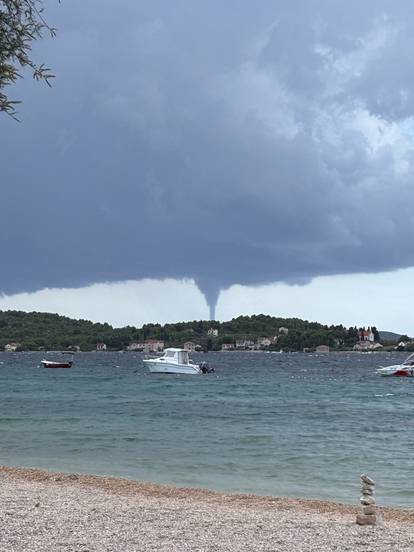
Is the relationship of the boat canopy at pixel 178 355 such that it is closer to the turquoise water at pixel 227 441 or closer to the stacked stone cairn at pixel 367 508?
the turquoise water at pixel 227 441

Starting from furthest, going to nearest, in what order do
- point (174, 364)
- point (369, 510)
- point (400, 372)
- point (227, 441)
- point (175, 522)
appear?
1. point (400, 372)
2. point (174, 364)
3. point (227, 441)
4. point (369, 510)
5. point (175, 522)

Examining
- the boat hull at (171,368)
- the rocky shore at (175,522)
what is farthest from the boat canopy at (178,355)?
the rocky shore at (175,522)

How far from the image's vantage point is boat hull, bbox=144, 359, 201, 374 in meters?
96.7

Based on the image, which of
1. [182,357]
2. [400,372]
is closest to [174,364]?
[182,357]

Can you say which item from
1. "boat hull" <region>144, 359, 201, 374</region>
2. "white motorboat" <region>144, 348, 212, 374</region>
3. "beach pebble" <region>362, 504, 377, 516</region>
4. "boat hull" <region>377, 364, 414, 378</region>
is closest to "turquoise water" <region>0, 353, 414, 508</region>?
"beach pebble" <region>362, 504, 377, 516</region>

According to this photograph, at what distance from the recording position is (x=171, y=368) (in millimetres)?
97000

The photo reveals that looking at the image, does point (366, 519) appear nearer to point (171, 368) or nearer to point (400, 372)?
point (171, 368)

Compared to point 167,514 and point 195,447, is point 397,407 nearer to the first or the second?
point 195,447

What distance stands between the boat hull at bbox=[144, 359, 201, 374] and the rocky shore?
78913 millimetres

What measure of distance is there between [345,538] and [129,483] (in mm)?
8360

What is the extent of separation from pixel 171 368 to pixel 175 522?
3337 inches

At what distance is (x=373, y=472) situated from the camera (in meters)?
22.8

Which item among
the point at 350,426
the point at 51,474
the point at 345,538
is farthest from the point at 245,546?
the point at 350,426

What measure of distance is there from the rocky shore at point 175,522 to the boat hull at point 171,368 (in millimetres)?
78913
